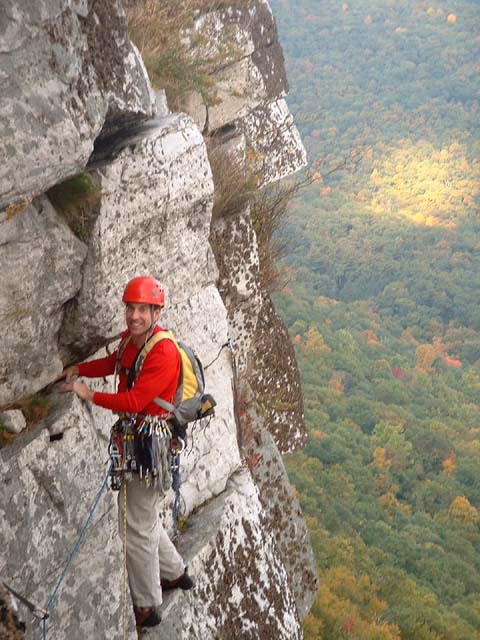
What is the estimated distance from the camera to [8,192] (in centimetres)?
407

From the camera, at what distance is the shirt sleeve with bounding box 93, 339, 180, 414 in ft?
13.6

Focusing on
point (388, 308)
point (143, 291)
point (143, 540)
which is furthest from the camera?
point (388, 308)

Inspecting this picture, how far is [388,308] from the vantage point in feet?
187

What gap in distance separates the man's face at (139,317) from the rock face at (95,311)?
2.00 ft

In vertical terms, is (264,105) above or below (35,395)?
above

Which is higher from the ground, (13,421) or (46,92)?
(46,92)

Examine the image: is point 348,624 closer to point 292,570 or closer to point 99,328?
point 292,570

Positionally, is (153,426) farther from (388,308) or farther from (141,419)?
(388,308)

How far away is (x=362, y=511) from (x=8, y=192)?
25.7 metres

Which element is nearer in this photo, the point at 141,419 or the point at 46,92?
the point at 46,92

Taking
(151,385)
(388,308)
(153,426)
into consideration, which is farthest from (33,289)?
(388,308)

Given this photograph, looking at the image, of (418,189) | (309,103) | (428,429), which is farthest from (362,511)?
(309,103)

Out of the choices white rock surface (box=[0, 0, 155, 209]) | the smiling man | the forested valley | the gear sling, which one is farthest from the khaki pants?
the forested valley

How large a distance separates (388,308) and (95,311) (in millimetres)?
53267
